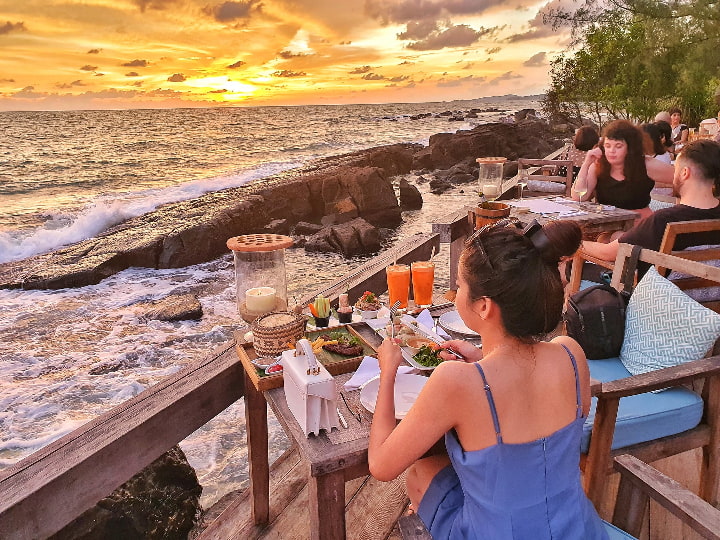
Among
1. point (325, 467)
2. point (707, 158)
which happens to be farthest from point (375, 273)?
point (707, 158)

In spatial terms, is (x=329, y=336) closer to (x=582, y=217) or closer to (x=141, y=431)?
(x=141, y=431)

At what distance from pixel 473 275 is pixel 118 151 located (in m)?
55.0

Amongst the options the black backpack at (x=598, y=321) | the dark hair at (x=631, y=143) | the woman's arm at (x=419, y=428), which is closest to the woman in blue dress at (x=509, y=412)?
the woman's arm at (x=419, y=428)

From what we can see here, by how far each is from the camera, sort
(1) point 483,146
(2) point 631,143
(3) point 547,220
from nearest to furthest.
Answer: (3) point 547,220, (2) point 631,143, (1) point 483,146

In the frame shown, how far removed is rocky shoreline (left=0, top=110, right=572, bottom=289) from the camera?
42.2 ft

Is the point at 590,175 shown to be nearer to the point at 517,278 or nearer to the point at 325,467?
the point at 517,278

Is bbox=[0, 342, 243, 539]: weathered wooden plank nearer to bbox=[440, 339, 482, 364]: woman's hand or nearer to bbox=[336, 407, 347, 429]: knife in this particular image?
bbox=[336, 407, 347, 429]: knife

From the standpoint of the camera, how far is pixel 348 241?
13055 mm

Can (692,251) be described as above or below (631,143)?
below

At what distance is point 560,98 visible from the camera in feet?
75.9

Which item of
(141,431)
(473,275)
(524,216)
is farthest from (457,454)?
(524,216)

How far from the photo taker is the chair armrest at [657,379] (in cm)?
219

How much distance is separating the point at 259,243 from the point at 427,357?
100 centimetres

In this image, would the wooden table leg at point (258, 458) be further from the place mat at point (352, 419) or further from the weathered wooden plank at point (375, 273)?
the place mat at point (352, 419)
